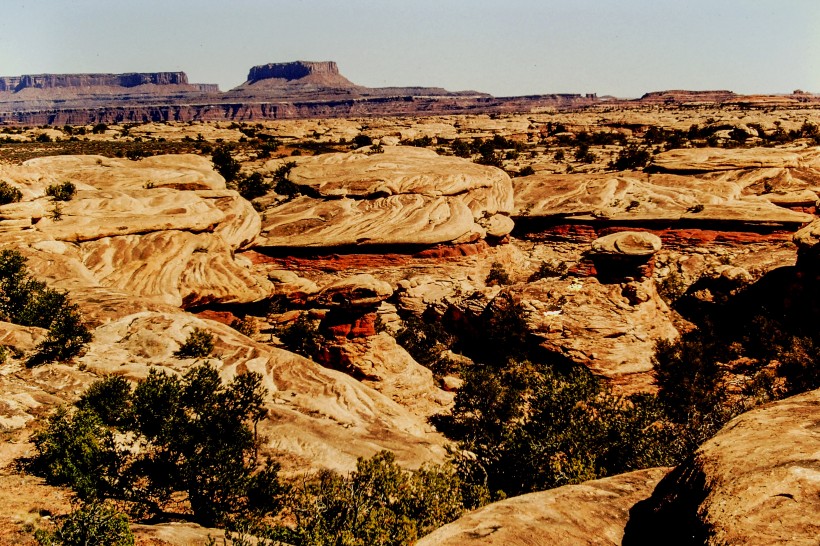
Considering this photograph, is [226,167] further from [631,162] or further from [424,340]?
[631,162]

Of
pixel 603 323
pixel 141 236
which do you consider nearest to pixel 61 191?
pixel 141 236

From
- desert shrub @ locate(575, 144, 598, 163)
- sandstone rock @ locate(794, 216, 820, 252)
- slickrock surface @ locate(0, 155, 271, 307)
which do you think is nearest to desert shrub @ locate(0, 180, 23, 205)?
slickrock surface @ locate(0, 155, 271, 307)

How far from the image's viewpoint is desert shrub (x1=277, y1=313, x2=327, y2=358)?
16848mm

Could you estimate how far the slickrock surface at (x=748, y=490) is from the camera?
4.84 m

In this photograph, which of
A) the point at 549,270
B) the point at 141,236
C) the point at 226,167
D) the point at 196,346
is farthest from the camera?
the point at 226,167

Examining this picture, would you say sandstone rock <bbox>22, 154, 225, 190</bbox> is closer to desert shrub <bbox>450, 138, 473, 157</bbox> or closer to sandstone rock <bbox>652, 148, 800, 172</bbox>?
sandstone rock <bbox>652, 148, 800, 172</bbox>

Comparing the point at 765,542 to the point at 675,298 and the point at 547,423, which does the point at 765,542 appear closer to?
the point at 547,423

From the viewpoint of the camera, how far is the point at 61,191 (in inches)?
782

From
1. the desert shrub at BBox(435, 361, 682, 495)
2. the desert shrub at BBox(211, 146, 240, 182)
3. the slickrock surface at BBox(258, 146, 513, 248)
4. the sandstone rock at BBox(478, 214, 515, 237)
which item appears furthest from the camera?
the desert shrub at BBox(211, 146, 240, 182)

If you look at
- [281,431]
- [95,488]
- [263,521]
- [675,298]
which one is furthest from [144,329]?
[675,298]

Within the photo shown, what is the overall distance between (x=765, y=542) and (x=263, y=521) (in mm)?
7084

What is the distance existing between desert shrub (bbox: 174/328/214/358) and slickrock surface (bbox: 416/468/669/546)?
27.1 feet

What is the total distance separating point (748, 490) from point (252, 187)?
33353 mm

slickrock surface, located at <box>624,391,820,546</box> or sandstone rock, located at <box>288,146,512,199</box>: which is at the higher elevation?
sandstone rock, located at <box>288,146,512,199</box>
